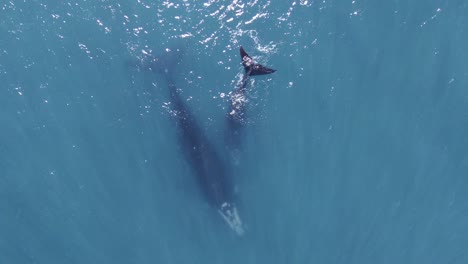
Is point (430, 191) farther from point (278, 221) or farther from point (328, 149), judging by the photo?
point (278, 221)

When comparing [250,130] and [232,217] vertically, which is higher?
[250,130]

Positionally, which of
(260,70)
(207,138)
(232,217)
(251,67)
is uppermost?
(251,67)

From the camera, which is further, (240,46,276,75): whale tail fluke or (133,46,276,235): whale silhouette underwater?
(133,46,276,235): whale silhouette underwater

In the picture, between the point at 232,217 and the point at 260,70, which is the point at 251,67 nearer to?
the point at 260,70

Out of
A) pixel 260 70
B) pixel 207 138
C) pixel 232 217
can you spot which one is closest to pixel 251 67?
pixel 260 70

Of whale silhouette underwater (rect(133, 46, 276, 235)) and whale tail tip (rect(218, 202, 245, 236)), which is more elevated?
whale silhouette underwater (rect(133, 46, 276, 235))

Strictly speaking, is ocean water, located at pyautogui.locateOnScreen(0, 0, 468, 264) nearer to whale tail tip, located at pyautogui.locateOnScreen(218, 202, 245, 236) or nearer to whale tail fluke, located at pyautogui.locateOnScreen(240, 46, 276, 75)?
whale tail tip, located at pyautogui.locateOnScreen(218, 202, 245, 236)

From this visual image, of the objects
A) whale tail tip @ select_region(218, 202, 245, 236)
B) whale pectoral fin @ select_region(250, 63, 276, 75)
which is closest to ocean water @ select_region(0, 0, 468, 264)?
whale tail tip @ select_region(218, 202, 245, 236)
